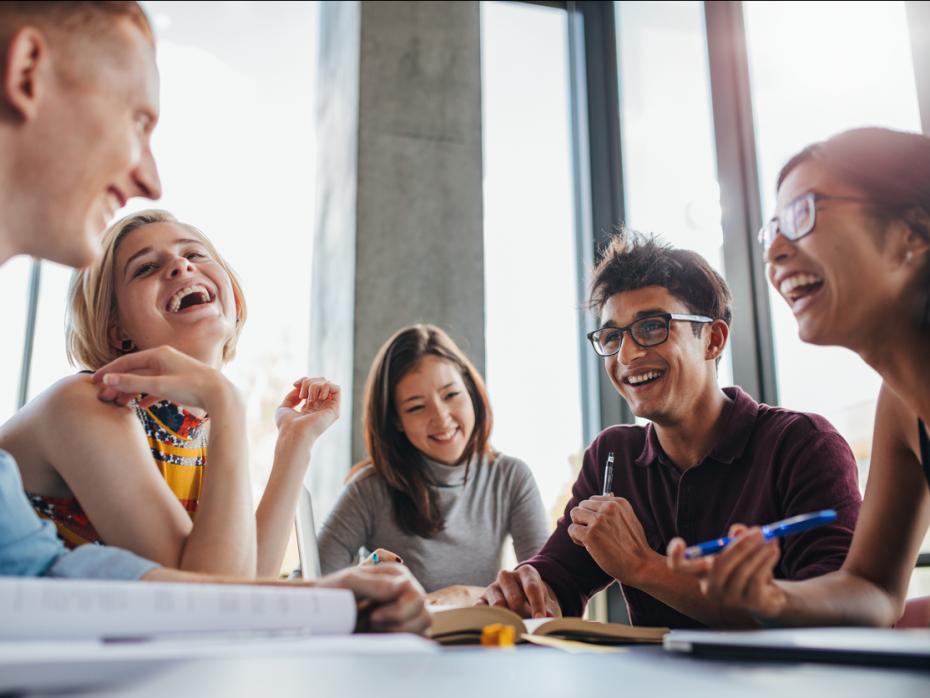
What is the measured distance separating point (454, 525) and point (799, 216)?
1.68m

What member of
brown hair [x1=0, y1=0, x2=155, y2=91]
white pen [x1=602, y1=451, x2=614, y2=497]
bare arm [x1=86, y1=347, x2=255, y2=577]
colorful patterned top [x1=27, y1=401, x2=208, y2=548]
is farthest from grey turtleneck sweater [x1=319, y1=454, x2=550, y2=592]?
brown hair [x1=0, y1=0, x2=155, y2=91]

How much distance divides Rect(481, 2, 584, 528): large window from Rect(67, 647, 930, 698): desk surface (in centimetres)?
286

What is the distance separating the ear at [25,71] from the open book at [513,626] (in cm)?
68

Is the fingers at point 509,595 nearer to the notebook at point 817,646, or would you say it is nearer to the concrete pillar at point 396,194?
the notebook at point 817,646

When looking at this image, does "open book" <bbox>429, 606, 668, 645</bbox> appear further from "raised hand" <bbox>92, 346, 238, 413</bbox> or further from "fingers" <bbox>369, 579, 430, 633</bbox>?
"raised hand" <bbox>92, 346, 238, 413</bbox>

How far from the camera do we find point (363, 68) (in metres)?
3.64

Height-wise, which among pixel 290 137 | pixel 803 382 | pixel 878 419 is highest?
pixel 290 137

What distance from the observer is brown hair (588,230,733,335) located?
6.05 feet

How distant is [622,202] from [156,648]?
3.54 meters

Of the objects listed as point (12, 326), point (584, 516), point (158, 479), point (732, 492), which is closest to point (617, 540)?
point (584, 516)

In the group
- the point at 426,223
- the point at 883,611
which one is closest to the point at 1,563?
the point at 883,611

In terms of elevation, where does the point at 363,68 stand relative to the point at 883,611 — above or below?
above

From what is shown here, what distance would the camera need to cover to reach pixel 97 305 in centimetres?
139

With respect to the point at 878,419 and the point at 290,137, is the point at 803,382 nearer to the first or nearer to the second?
the point at 878,419
